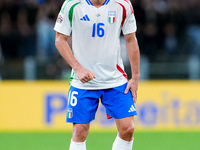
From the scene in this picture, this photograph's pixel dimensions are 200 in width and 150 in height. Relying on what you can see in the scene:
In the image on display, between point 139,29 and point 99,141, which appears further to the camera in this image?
point 139,29

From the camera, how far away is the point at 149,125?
953cm

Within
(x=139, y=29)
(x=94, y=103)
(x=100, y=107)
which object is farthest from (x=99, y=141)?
(x=139, y=29)

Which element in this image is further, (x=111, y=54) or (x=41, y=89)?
(x=41, y=89)

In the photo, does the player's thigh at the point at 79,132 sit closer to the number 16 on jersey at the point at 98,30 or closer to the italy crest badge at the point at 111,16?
the number 16 on jersey at the point at 98,30

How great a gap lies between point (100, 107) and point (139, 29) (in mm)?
3394

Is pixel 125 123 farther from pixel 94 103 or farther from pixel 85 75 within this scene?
pixel 85 75

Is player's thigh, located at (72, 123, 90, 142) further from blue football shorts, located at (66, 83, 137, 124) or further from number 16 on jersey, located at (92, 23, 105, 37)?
number 16 on jersey, located at (92, 23, 105, 37)

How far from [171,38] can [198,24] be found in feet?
2.71

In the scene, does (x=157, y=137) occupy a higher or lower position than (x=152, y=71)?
lower

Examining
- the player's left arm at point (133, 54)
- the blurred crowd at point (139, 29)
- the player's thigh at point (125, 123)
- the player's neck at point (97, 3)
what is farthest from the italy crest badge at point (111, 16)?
the blurred crowd at point (139, 29)

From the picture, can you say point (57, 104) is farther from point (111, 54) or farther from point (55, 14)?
point (111, 54)

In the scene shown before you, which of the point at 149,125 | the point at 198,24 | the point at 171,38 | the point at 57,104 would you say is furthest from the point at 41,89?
the point at 198,24

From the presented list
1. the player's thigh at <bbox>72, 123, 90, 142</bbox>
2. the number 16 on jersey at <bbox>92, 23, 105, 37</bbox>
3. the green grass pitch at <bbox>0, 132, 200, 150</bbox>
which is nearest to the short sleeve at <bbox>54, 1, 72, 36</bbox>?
the number 16 on jersey at <bbox>92, 23, 105, 37</bbox>

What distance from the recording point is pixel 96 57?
15.7 ft
